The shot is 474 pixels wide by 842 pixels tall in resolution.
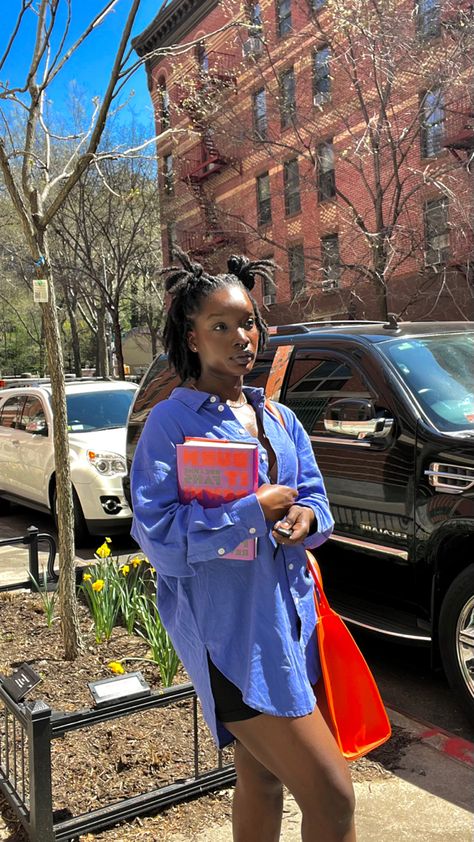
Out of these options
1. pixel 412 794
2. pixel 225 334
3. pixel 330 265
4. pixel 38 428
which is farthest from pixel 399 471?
pixel 330 265

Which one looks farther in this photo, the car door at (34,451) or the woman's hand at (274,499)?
the car door at (34,451)

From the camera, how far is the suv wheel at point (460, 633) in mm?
3281

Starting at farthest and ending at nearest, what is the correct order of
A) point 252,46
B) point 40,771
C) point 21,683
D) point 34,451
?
1. point 252,46
2. point 34,451
3. point 21,683
4. point 40,771

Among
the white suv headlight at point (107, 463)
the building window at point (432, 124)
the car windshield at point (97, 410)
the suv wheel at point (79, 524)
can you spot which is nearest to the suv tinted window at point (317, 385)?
the white suv headlight at point (107, 463)

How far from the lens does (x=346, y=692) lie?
1877 millimetres

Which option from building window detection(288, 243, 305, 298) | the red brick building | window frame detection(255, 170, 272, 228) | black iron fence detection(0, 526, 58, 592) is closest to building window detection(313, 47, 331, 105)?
the red brick building

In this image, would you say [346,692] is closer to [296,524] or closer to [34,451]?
[296,524]

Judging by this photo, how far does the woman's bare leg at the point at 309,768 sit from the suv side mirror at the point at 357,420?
7.49ft

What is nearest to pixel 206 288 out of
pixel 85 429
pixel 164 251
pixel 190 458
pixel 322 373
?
pixel 190 458

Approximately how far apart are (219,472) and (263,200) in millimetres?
23192

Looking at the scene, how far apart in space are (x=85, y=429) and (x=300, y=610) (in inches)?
271

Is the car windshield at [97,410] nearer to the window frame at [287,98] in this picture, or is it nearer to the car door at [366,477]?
the car door at [366,477]

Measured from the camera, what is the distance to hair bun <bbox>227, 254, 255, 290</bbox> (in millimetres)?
2094

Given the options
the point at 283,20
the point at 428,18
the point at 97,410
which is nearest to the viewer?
the point at 97,410
